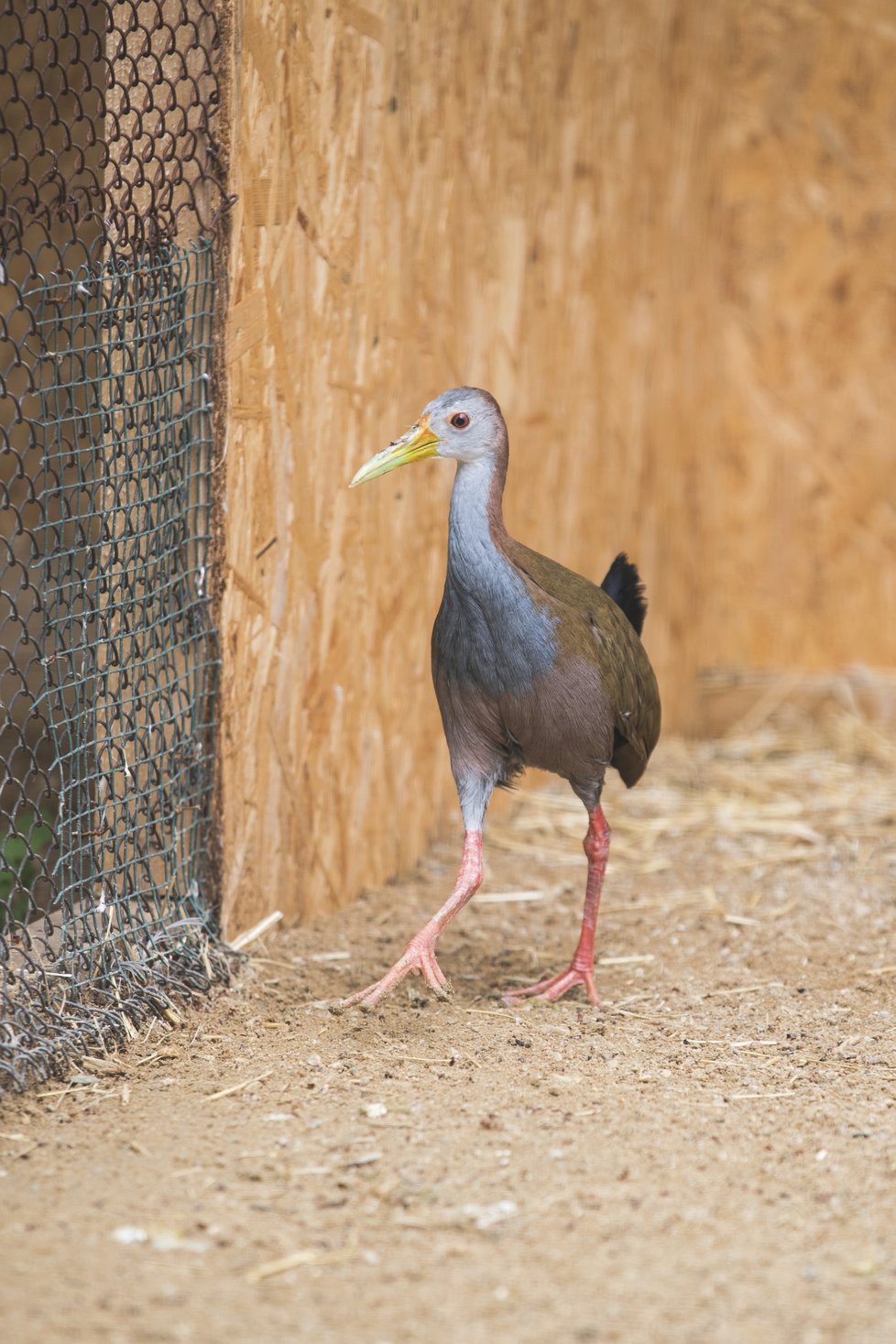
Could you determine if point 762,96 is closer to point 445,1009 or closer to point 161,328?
point 161,328

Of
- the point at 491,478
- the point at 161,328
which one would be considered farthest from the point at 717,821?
the point at 161,328

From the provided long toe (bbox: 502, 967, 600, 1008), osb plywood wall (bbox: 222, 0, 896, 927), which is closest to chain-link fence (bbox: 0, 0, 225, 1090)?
osb plywood wall (bbox: 222, 0, 896, 927)

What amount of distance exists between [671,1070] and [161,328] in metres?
2.23

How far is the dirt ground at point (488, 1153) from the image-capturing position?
248 centimetres

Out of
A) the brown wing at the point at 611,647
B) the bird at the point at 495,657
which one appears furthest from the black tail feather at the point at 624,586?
the bird at the point at 495,657

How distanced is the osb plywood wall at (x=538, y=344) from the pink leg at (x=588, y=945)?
0.85m

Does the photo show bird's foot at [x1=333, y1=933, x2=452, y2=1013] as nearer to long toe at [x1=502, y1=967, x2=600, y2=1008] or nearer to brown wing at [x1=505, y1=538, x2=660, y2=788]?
long toe at [x1=502, y1=967, x2=600, y2=1008]

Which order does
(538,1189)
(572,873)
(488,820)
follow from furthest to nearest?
(488,820) < (572,873) < (538,1189)

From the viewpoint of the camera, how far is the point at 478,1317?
244 cm

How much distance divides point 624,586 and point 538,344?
5.03 ft

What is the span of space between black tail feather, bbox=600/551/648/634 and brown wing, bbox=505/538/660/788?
0.17m

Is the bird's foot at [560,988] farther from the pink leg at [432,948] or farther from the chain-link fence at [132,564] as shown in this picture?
the chain-link fence at [132,564]

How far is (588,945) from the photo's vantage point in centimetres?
416

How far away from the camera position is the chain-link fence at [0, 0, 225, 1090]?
354cm
